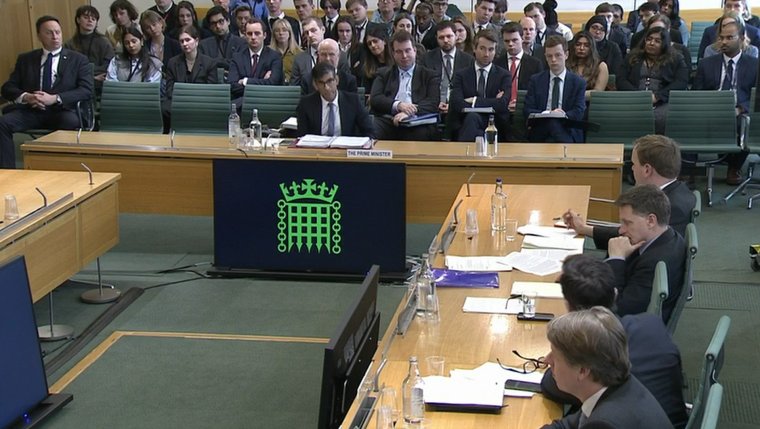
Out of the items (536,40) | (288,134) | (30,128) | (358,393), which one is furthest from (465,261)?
(536,40)

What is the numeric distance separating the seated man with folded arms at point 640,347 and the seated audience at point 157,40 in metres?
7.86

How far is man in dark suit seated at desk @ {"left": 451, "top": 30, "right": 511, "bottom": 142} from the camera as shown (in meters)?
9.21

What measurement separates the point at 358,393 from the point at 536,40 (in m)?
8.97

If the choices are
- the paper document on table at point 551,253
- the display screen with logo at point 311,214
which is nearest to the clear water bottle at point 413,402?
the paper document on table at point 551,253

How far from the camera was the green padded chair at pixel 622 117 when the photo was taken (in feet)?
30.3

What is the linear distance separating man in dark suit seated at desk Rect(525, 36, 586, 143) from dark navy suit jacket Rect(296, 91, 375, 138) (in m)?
1.74

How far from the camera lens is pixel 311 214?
7.08 m

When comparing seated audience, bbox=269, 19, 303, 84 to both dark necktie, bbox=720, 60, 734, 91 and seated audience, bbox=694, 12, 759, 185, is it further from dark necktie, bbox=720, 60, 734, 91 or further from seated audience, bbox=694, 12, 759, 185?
dark necktie, bbox=720, 60, 734, 91

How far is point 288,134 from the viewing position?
8.96 meters

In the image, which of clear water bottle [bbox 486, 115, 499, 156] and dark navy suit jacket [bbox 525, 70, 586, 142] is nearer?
clear water bottle [bbox 486, 115, 499, 156]

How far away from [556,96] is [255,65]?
10.1 feet

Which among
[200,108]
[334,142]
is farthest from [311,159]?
[200,108]

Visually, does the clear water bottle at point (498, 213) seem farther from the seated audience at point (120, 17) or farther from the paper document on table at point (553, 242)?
the seated audience at point (120, 17)

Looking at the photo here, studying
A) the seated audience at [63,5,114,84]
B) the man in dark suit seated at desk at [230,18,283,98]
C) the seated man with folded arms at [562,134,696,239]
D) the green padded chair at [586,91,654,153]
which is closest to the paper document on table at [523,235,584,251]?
the seated man with folded arms at [562,134,696,239]
